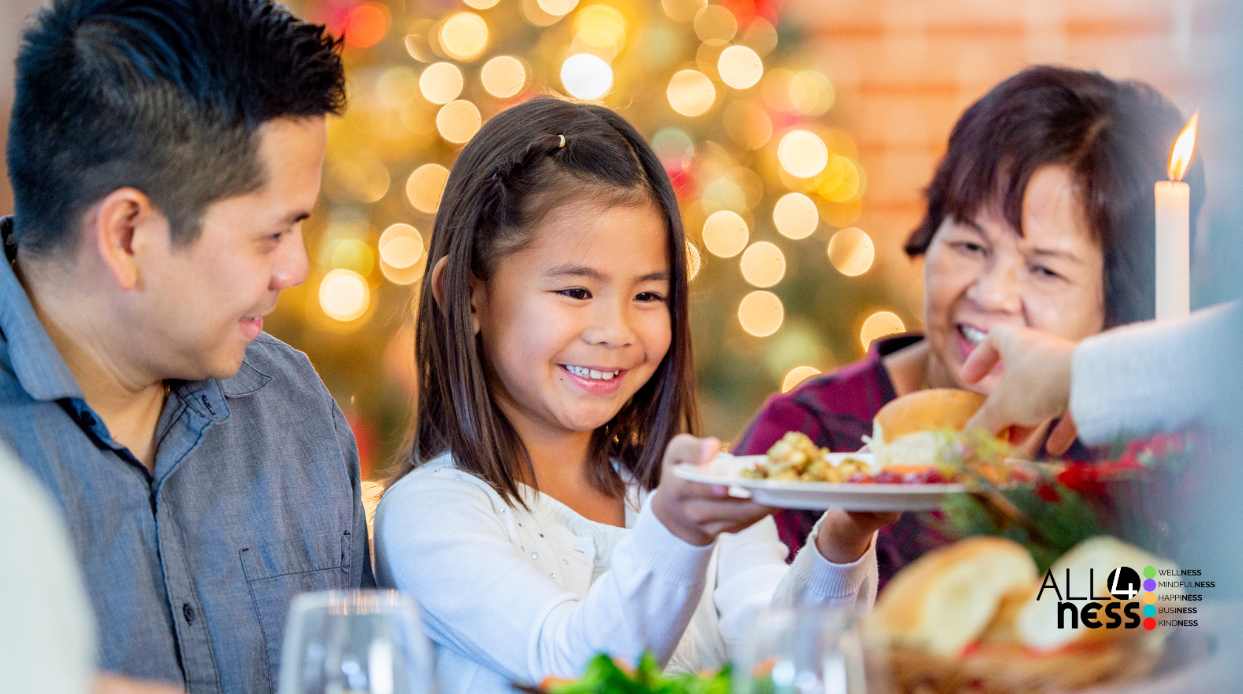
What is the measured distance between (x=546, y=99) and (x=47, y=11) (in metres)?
0.68

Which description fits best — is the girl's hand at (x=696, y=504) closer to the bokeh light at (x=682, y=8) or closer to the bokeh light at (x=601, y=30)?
the bokeh light at (x=601, y=30)

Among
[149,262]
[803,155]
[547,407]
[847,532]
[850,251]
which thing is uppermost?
[803,155]

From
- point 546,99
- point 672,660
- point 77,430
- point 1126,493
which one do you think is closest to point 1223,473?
point 1126,493

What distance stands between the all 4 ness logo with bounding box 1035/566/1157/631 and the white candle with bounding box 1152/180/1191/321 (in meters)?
0.25

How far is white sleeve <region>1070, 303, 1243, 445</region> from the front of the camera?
937mm

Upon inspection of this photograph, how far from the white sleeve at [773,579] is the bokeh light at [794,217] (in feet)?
4.28

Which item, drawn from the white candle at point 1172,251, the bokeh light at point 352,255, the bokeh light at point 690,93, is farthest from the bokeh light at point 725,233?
the white candle at point 1172,251

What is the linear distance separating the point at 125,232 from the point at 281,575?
Result: 43cm

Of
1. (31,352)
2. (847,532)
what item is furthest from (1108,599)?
(31,352)

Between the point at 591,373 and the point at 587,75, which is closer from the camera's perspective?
the point at 591,373

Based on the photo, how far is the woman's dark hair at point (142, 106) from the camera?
4.39 feet

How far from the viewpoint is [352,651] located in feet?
2.76

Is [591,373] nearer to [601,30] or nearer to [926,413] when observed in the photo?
[926,413]

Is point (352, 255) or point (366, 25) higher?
point (366, 25)
